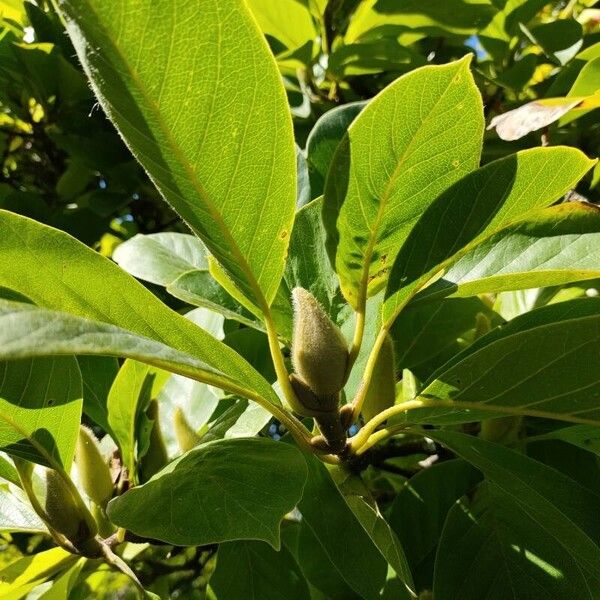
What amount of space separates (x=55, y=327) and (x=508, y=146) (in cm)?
131

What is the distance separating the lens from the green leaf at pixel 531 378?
0.70 metres

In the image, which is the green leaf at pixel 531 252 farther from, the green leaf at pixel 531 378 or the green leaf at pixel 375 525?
the green leaf at pixel 375 525

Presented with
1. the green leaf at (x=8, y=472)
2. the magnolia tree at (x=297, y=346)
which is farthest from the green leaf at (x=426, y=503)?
the green leaf at (x=8, y=472)

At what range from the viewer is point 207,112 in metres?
0.67

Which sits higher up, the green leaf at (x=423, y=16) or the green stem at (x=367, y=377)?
the green leaf at (x=423, y=16)

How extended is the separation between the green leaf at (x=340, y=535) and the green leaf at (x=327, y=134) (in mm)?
453

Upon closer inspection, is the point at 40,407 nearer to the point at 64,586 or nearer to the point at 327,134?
the point at 64,586

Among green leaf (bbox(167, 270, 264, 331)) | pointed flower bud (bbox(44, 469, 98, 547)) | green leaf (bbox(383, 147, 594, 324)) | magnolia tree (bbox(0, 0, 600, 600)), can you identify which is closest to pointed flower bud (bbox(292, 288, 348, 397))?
magnolia tree (bbox(0, 0, 600, 600))

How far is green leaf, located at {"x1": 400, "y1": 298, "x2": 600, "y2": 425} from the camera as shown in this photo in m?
0.70

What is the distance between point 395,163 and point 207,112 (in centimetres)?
21

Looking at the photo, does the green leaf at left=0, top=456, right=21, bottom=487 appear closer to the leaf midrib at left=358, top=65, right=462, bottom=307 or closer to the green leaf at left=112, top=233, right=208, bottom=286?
the green leaf at left=112, top=233, right=208, bottom=286

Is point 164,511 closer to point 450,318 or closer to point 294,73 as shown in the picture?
point 450,318

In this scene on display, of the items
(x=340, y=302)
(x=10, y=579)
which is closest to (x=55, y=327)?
(x=340, y=302)

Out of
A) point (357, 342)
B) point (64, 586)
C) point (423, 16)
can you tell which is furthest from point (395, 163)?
point (423, 16)
